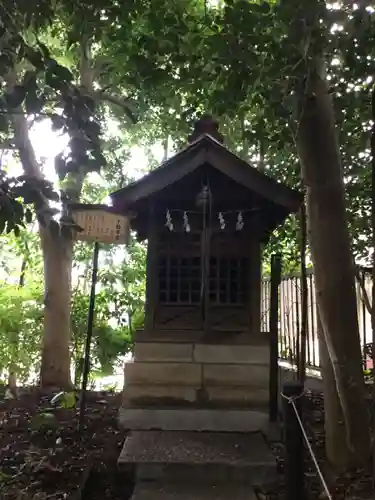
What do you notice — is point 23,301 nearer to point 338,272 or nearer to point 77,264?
point 77,264

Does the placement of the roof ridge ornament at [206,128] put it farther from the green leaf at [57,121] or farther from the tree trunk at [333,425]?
the green leaf at [57,121]

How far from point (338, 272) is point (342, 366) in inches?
31.7

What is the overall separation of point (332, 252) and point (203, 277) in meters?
1.53

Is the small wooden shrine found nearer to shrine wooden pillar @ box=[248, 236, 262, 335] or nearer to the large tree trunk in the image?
shrine wooden pillar @ box=[248, 236, 262, 335]

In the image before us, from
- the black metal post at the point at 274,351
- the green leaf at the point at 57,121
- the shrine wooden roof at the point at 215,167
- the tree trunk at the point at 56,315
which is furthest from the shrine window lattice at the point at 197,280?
the green leaf at the point at 57,121

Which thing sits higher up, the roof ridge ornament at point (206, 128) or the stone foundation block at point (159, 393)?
the roof ridge ornament at point (206, 128)

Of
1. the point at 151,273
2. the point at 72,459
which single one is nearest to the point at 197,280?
the point at 151,273

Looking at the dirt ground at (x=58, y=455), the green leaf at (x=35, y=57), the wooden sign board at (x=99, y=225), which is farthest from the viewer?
the wooden sign board at (x=99, y=225)

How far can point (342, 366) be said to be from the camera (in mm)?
4539

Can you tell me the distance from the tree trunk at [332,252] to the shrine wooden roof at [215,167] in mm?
596

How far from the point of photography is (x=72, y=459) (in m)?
5.31

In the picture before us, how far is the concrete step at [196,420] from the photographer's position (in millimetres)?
5660

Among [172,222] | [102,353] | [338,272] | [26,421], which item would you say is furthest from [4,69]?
[102,353]

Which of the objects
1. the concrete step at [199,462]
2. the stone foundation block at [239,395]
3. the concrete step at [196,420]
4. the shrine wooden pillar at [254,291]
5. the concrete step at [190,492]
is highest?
the shrine wooden pillar at [254,291]
